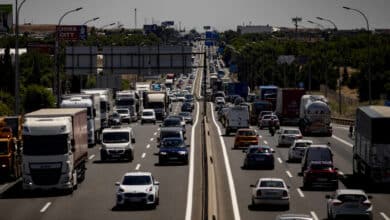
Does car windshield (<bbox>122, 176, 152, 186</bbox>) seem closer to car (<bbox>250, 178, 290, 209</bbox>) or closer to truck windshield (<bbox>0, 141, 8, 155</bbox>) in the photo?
car (<bbox>250, 178, 290, 209</bbox>)

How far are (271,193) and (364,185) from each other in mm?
10982

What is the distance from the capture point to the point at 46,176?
46.9 meters

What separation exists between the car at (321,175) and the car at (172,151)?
46.3 ft

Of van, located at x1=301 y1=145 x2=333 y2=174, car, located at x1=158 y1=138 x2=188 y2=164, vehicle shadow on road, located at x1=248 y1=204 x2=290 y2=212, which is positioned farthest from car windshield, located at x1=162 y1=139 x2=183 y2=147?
vehicle shadow on road, located at x1=248 y1=204 x2=290 y2=212

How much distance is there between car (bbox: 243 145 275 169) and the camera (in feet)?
190

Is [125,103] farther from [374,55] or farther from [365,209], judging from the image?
[365,209]

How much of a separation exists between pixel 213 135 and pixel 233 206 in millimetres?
46465

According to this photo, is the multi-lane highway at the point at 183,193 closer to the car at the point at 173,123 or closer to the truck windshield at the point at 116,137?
the truck windshield at the point at 116,137

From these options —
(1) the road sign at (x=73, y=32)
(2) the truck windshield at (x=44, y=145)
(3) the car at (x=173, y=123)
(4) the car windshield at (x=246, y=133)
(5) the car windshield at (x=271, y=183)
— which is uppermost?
(1) the road sign at (x=73, y=32)

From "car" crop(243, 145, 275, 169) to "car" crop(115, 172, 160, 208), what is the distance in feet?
52.8

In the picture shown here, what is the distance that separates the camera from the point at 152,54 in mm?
117188

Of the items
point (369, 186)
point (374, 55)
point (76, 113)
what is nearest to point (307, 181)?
point (369, 186)

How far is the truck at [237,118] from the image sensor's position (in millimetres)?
88562

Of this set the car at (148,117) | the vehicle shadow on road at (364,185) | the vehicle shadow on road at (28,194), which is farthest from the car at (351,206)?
the car at (148,117)
